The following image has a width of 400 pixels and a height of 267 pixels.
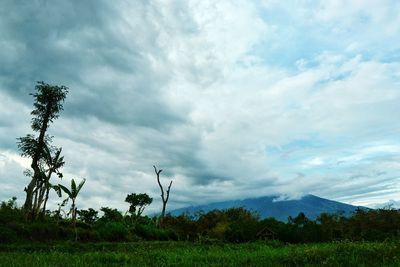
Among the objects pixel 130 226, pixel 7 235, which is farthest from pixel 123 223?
pixel 7 235

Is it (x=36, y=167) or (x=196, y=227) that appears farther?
(x=196, y=227)

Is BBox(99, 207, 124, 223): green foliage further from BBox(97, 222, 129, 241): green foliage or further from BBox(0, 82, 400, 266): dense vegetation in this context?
BBox(97, 222, 129, 241): green foliage

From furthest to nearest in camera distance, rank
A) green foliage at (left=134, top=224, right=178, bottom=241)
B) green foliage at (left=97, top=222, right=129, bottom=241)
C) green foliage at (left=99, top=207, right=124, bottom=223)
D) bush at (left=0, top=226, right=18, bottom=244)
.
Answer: green foliage at (left=99, top=207, right=124, bottom=223)
green foliage at (left=134, top=224, right=178, bottom=241)
green foliage at (left=97, top=222, right=129, bottom=241)
bush at (left=0, top=226, right=18, bottom=244)

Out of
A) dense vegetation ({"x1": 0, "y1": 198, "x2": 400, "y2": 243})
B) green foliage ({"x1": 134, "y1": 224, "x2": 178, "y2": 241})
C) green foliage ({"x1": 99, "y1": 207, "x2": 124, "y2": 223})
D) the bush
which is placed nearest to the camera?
the bush

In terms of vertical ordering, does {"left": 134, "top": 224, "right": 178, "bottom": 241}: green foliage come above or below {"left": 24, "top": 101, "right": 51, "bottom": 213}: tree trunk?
below

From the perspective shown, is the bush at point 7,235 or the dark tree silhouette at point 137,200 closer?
the bush at point 7,235

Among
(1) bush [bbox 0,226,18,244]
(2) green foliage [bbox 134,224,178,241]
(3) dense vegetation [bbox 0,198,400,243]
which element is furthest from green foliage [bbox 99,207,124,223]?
(1) bush [bbox 0,226,18,244]

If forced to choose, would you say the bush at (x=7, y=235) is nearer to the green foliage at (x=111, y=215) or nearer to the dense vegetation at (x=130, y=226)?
the dense vegetation at (x=130, y=226)

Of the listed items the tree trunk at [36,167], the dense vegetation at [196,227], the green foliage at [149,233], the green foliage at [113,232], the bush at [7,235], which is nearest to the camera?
the bush at [7,235]

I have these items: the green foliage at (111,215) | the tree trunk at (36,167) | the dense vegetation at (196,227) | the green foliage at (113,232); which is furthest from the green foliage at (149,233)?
the tree trunk at (36,167)

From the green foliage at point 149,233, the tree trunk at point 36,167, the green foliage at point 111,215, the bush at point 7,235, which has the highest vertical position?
the tree trunk at point 36,167

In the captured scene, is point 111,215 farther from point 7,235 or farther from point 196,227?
point 7,235

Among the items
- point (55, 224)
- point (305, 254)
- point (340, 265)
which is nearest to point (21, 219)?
point (55, 224)

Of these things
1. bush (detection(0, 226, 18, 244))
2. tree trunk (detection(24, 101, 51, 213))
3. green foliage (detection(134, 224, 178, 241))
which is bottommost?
bush (detection(0, 226, 18, 244))
